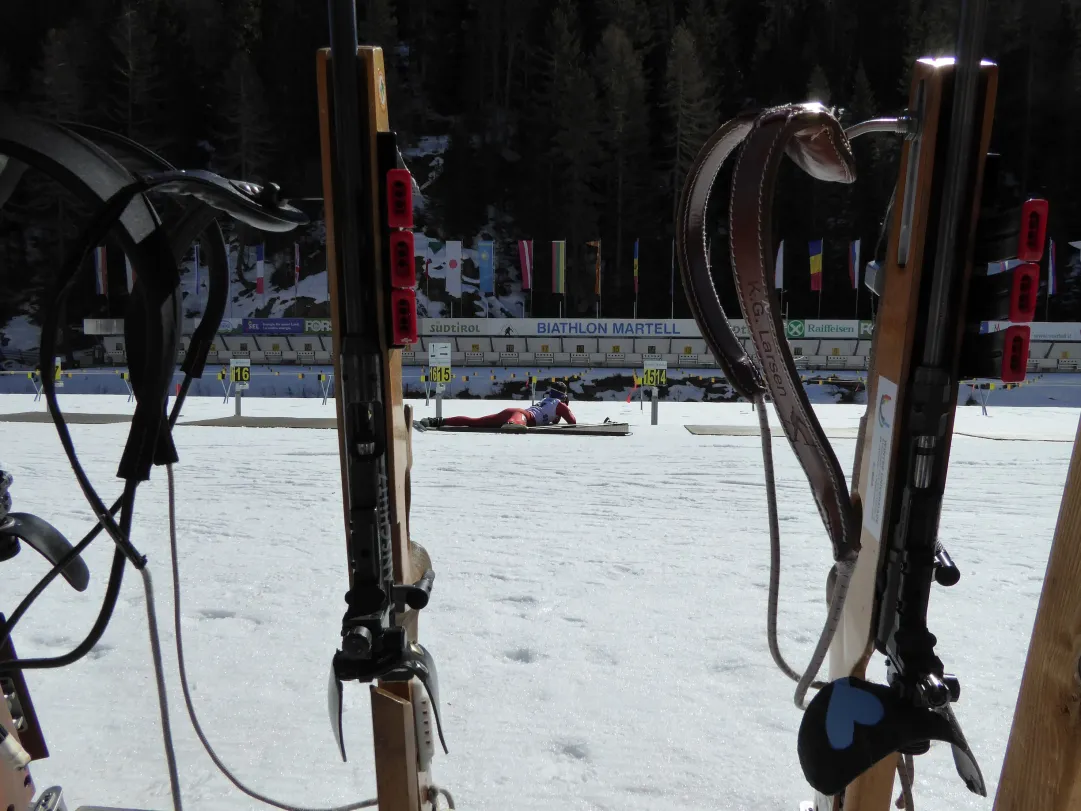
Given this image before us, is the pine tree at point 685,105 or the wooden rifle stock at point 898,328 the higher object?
the pine tree at point 685,105

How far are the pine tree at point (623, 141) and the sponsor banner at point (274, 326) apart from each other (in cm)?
1848

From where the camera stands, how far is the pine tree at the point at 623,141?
132 feet

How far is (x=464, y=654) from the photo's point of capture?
2.74 m

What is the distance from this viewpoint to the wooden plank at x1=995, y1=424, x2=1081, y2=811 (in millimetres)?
1020

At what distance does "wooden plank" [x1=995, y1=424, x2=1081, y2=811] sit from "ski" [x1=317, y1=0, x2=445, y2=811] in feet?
3.48

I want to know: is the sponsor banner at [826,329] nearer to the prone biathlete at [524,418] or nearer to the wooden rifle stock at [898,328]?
the prone biathlete at [524,418]

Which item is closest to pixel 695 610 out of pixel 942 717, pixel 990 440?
pixel 942 717

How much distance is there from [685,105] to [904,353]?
4155 centimetres

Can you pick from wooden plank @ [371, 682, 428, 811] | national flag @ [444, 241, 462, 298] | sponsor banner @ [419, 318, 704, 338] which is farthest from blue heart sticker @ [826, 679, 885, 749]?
national flag @ [444, 241, 462, 298]

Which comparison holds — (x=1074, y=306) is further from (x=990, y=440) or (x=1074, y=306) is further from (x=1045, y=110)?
(x=990, y=440)

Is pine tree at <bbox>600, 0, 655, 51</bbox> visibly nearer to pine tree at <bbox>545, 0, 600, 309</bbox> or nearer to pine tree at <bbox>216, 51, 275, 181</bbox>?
pine tree at <bbox>545, 0, 600, 309</bbox>

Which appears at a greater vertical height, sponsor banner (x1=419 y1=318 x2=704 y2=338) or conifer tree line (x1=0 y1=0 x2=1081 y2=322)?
conifer tree line (x1=0 y1=0 x2=1081 y2=322)

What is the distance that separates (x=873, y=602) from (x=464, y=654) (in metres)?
1.68

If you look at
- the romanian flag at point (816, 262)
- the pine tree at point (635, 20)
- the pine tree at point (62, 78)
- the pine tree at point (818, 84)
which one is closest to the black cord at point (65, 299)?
the romanian flag at point (816, 262)
